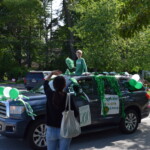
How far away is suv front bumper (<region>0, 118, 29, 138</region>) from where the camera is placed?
5.47 m

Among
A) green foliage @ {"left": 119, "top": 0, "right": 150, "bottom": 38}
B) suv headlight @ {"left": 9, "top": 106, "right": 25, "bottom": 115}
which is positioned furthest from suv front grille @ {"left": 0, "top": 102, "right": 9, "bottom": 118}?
green foliage @ {"left": 119, "top": 0, "right": 150, "bottom": 38}

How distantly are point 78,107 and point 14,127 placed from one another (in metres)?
1.55

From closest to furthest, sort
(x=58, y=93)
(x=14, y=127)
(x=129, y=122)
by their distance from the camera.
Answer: (x=58, y=93)
(x=14, y=127)
(x=129, y=122)

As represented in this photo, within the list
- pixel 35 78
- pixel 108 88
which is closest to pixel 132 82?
pixel 108 88

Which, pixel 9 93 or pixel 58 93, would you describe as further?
pixel 9 93

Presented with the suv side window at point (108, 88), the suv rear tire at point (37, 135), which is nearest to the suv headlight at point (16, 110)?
the suv rear tire at point (37, 135)

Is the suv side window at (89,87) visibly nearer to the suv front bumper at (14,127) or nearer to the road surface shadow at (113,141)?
the road surface shadow at (113,141)

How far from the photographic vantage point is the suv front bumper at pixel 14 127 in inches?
215

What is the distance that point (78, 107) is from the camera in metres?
6.14

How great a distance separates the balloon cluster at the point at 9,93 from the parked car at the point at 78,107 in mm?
143

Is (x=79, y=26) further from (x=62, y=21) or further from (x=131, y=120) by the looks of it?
(x=62, y=21)

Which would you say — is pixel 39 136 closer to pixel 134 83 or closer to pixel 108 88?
pixel 108 88

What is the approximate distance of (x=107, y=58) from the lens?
13859mm

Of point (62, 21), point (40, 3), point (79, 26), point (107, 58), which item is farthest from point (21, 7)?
point (107, 58)
